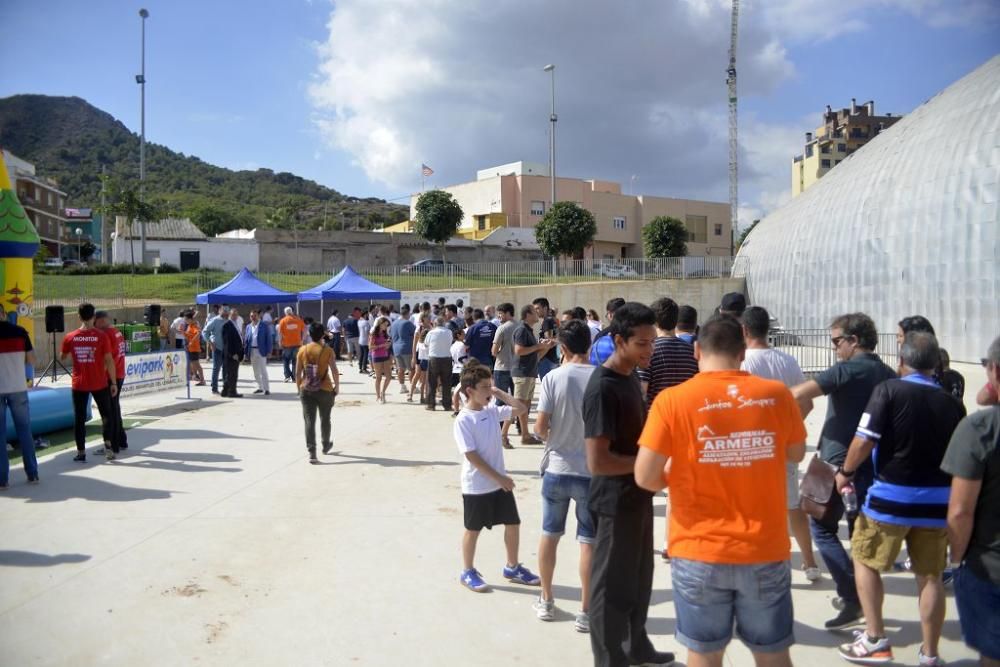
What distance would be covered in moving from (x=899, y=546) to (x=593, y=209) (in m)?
60.1

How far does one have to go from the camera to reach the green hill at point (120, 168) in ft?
301

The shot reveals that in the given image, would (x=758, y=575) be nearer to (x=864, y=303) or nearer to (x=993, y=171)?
(x=993, y=171)

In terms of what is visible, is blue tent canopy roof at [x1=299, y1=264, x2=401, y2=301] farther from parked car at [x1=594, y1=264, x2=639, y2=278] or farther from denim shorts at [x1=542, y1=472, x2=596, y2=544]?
denim shorts at [x1=542, y1=472, x2=596, y2=544]

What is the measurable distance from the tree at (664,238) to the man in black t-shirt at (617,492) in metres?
50.1

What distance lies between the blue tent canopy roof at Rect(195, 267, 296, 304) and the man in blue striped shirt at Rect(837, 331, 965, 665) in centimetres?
1869

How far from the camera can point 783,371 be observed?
4.64 m

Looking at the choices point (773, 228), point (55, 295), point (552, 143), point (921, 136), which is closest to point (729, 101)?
point (552, 143)

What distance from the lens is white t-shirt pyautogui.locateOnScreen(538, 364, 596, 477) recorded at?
4016 mm

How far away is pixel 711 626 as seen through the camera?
2.52 metres

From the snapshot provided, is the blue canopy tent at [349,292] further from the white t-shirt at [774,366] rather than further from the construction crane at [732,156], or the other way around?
the construction crane at [732,156]

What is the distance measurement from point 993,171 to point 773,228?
1271 centimetres

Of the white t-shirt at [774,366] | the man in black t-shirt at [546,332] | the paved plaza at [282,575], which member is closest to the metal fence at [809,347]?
the man in black t-shirt at [546,332]

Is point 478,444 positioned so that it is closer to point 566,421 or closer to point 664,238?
point 566,421

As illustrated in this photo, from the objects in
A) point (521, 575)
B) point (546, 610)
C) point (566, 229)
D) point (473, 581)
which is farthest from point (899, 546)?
point (566, 229)
